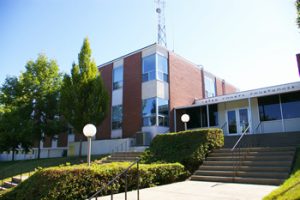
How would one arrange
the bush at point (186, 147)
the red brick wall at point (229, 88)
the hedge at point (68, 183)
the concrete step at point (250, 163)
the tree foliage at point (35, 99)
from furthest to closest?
the red brick wall at point (229, 88)
the tree foliage at point (35, 99)
the bush at point (186, 147)
the concrete step at point (250, 163)
the hedge at point (68, 183)

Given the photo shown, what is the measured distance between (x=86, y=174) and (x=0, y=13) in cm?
570

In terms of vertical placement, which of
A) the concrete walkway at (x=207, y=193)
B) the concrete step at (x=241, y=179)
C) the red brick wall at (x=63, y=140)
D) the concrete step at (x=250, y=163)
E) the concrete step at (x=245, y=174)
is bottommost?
the concrete walkway at (x=207, y=193)

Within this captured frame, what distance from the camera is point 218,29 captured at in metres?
14.5

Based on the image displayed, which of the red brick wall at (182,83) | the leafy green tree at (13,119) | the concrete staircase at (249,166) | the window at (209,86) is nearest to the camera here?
the concrete staircase at (249,166)

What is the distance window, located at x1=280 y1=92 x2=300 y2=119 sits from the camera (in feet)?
55.8

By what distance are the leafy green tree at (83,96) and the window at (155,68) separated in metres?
3.90

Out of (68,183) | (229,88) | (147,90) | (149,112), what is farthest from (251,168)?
(229,88)

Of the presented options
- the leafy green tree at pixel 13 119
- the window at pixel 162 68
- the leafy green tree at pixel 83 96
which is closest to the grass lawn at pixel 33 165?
the leafy green tree at pixel 83 96

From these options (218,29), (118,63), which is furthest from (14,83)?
(218,29)

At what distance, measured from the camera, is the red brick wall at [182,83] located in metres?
21.1

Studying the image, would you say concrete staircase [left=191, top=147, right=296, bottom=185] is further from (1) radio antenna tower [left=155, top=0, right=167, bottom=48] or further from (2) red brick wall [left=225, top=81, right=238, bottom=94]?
(2) red brick wall [left=225, top=81, right=238, bottom=94]

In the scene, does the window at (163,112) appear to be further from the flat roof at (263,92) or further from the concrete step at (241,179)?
the concrete step at (241,179)

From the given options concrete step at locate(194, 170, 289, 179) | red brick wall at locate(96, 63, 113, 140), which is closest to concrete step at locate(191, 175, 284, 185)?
concrete step at locate(194, 170, 289, 179)

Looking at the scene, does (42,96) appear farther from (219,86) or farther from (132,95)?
(219,86)
